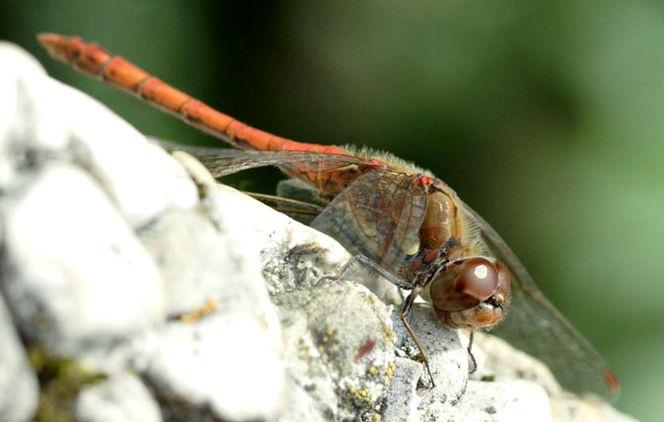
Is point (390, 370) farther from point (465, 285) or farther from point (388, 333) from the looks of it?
point (465, 285)

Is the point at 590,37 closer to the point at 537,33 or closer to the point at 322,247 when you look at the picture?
the point at 537,33

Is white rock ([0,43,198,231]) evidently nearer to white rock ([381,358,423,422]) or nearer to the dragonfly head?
white rock ([381,358,423,422])

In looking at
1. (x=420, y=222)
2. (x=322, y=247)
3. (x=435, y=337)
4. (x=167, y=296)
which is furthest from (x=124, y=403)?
(x=420, y=222)

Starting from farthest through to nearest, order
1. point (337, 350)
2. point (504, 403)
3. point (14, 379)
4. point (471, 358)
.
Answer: point (471, 358), point (504, 403), point (337, 350), point (14, 379)

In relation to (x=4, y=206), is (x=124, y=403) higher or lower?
lower

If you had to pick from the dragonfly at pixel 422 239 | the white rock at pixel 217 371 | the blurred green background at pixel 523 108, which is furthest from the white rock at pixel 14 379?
the blurred green background at pixel 523 108

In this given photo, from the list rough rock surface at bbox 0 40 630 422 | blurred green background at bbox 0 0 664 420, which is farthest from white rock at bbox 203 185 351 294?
blurred green background at bbox 0 0 664 420

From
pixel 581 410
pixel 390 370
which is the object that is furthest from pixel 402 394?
pixel 581 410
